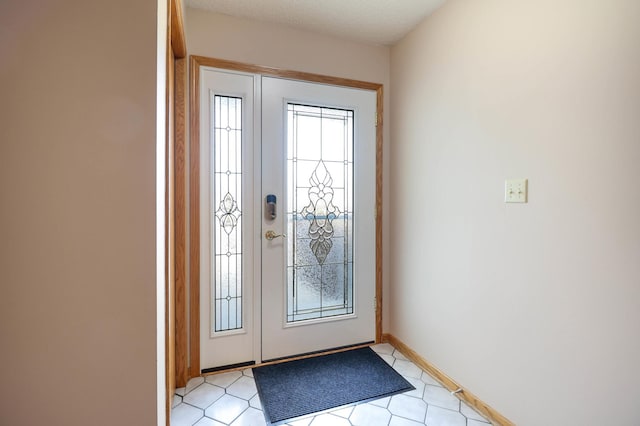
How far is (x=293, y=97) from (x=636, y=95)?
1.78m

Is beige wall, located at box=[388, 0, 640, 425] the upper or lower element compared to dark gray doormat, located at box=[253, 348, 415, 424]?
upper

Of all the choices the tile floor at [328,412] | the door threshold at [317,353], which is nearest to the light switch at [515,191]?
the tile floor at [328,412]

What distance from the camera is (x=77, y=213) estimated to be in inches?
34.0

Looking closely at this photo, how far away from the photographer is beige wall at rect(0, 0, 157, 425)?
0.83m

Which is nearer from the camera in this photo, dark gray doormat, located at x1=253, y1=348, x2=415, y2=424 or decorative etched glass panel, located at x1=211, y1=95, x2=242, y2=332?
dark gray doormat, located at x1=253, y1=348, x2=415, y2=424

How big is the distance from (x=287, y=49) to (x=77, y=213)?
184 cm

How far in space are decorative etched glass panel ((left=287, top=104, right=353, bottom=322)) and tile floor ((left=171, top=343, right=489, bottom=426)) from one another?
0.61 m

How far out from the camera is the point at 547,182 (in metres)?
1.40

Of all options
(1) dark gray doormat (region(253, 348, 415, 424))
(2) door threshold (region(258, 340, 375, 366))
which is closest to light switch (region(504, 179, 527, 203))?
(1) dark gray doormat (region(253, 348, 415, 424))

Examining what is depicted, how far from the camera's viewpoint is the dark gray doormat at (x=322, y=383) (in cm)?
177

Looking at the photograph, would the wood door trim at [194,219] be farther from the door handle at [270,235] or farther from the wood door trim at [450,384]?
the wood door trim at [450,384]

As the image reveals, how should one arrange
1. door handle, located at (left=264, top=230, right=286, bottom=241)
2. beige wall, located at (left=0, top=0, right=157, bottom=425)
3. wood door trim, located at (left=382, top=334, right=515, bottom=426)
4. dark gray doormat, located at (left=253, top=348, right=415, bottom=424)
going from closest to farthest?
beige wall, located at (left=0, top=0, right=157, bottom=425) < wood door trim, located at (left=382, top=334, right=515, bottom=426) < dark gray doormat, located at (left=253, top=348, right=415, bottom=424) < door handle, located at (left=264, top=230, right=286, bottom=241)

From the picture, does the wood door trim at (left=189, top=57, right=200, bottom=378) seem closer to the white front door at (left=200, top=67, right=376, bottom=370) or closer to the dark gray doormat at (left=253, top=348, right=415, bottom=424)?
the white front door at (left=200, top=67, right=376, bottom=370)

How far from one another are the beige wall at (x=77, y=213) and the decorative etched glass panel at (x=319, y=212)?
1.39 meters
